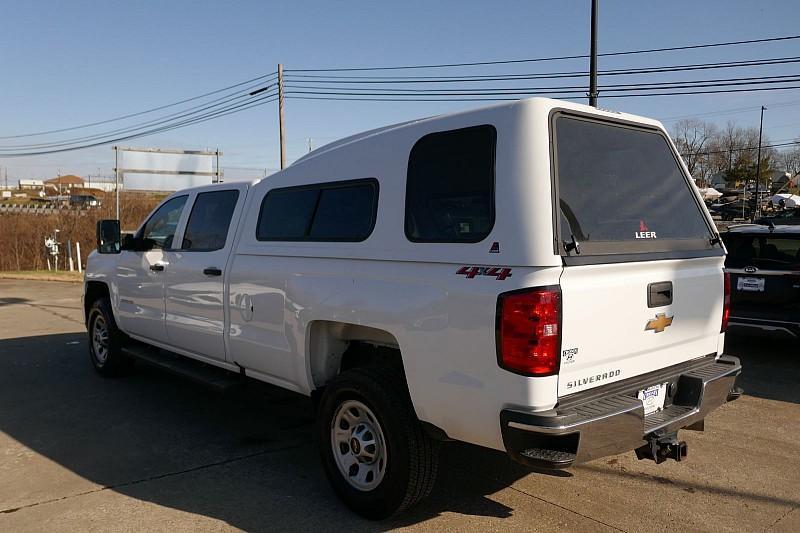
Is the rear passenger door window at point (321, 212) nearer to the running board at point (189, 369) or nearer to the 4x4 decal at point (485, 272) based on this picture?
the 4x4 decal at point (485, 272)

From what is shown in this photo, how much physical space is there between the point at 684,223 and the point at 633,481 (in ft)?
5.67

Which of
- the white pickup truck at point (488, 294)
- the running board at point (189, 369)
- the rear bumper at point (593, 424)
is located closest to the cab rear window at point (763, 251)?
the white pickup truck at point (488, 294)

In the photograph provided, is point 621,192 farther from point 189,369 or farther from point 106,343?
point 106,343

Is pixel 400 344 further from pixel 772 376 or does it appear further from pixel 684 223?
pixel 772 376

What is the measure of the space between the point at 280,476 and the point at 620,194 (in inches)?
113

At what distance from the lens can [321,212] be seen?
429 centimetres

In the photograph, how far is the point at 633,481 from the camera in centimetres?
426

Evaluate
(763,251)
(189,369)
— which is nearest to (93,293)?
(189,369)

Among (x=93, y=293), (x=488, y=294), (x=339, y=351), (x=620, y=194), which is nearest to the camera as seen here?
(x=488, y=294)

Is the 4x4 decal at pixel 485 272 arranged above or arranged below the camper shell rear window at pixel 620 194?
below

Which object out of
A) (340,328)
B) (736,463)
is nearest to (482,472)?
(340,328)

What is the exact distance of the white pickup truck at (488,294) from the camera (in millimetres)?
2986

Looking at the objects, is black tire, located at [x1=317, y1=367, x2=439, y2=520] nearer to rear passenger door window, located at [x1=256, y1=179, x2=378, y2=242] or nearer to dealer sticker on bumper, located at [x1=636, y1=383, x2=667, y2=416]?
rear passenger door window, located at [x1=256, y1=179, x2=378, y2=242]

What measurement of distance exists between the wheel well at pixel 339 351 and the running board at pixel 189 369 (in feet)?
3.43
